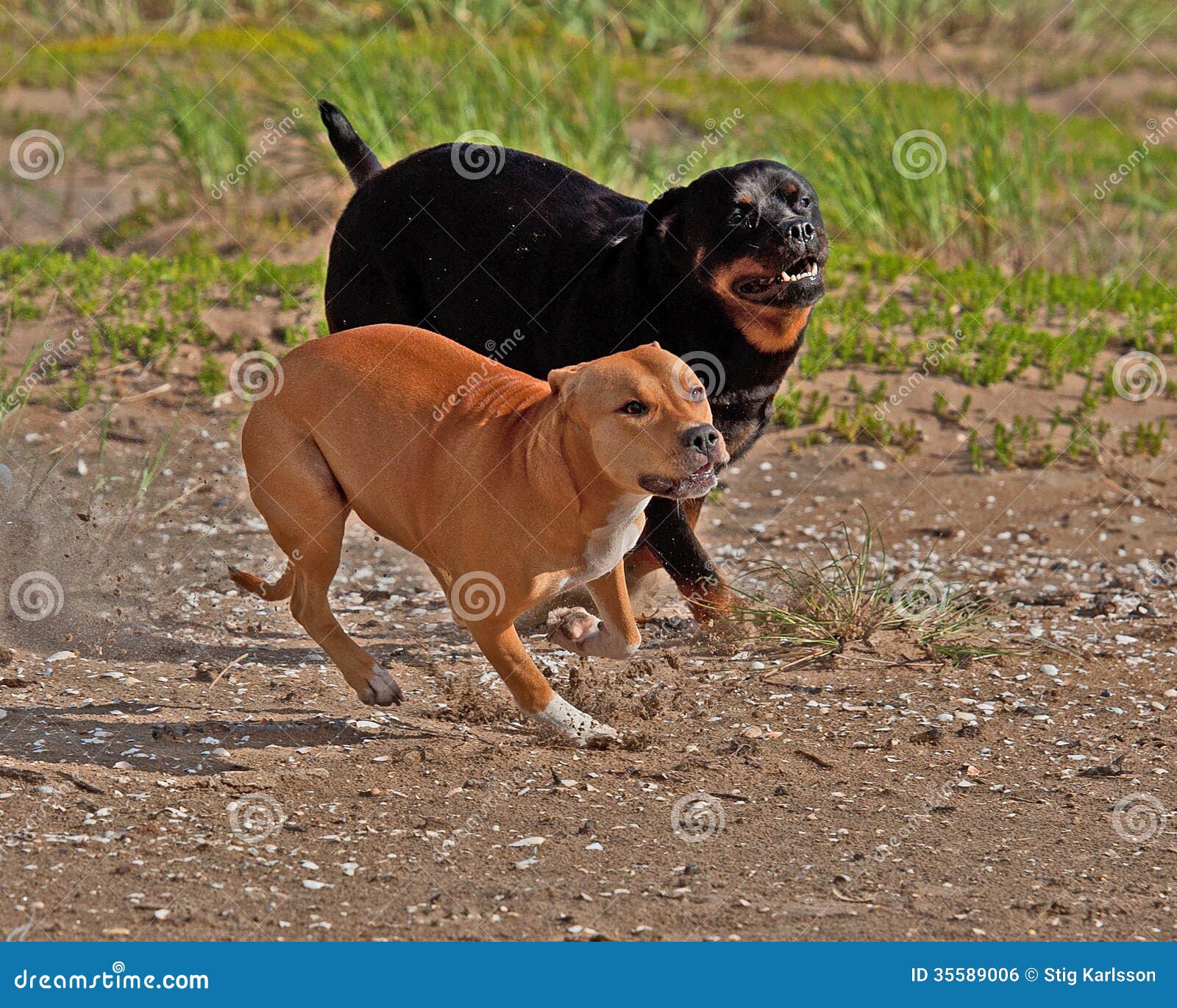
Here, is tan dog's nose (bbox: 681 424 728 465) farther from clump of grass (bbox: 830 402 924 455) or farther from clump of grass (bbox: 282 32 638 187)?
clump of grass (bbox: 282 32 638 187)

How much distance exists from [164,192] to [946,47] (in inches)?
370

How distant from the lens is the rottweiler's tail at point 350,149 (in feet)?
21.0

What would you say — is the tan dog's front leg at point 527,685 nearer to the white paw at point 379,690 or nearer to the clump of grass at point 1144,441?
the white paw at point 379,690

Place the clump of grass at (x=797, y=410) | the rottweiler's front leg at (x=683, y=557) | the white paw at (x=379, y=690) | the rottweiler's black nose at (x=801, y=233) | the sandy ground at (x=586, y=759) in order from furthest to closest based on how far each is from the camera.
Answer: the clump of grass at (x=797, y=410), the rottweiler's front leg at (x=683, y=557), the rottweiler's black nose at (x=801, y=233), the white paw at (x=379, y=690), the sandy ground at (x=586, y=759)

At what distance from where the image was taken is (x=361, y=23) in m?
14.6

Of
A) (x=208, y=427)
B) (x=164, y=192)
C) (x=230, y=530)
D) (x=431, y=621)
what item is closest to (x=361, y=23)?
(x=164, y=192)

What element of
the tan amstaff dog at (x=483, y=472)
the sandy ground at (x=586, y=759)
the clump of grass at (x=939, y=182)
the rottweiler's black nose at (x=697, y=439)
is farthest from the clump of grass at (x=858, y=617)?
the clump of grass at (x=939, y=182)

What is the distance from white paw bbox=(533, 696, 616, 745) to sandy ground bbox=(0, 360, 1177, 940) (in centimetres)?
7

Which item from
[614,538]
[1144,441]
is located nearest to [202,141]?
[1144,441]

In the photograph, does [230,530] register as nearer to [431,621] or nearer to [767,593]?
[431,621]

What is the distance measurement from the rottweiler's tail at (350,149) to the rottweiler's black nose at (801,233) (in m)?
1.96

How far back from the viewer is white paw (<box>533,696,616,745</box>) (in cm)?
486

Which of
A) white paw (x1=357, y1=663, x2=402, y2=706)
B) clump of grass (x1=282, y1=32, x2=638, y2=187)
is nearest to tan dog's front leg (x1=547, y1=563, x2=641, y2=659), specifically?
white paw (x1=357, y1=663, x2=402, y2=706)

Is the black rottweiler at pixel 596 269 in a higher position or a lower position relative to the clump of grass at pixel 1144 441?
higher
